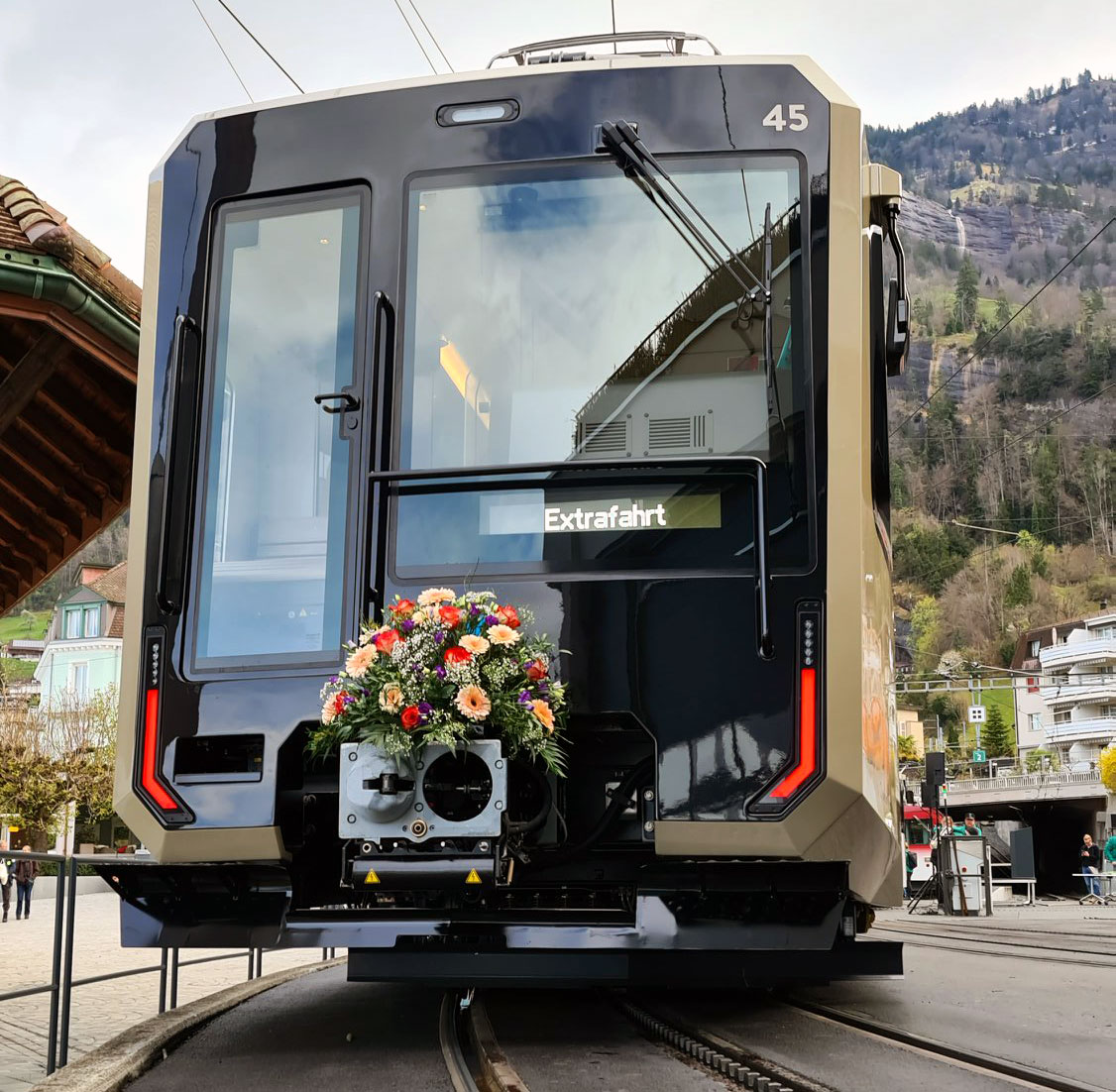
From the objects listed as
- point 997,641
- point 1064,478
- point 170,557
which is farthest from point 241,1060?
point 1064,478

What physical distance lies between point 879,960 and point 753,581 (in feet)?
5.29

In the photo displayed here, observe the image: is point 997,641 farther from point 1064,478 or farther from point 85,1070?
point 85,1070

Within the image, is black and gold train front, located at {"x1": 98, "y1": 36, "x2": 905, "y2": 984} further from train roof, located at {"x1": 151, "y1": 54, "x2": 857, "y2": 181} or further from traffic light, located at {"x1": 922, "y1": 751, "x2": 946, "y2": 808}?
traffic light, located at {"x1": 922, "y1": 751, "x2": 946, "y2": 808}

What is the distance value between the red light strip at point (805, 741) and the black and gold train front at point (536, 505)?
11 mm

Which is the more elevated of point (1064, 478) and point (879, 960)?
point (1064, 478)

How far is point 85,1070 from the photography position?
5.31m

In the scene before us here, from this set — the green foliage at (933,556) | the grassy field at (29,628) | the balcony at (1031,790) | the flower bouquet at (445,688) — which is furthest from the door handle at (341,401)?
the green foliage at (933,556)

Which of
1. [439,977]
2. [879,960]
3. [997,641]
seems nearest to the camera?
[439,977]

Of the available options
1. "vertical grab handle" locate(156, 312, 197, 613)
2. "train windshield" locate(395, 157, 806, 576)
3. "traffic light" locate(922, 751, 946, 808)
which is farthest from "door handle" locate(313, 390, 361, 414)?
"traffic light" locate(922, 751, 946, 808)

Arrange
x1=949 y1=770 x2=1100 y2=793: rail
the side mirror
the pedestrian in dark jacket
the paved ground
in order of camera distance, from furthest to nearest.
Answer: x1=949 y1=770 x2=1100 y2=793: rail, the pedestrian in dark jacket, the paved ground, the side mirror

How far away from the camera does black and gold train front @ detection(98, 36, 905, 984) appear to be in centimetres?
524

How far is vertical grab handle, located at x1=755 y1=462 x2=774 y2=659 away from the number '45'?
1.42 metres

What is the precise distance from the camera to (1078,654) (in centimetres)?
9150

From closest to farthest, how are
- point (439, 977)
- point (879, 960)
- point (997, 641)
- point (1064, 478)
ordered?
point (439, 977) < point (879, 960) < point (997, 641) < point (1064, 478)
